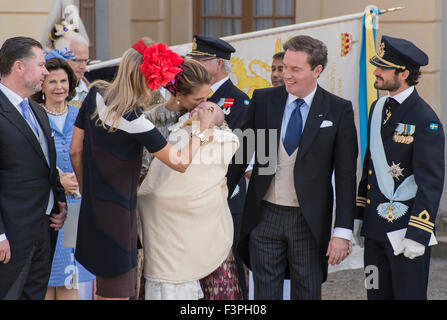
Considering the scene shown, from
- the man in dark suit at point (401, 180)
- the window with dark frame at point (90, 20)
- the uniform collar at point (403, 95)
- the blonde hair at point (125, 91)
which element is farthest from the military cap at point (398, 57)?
the window with dark frame at point (90, 20)

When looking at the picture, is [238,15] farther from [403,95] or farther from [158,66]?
[158,66]

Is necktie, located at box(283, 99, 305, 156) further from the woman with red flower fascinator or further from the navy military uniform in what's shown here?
the navy military uniform

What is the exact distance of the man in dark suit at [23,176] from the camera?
347cm

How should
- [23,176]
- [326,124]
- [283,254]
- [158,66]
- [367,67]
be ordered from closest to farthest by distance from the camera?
[158,66] → [23,176] → [326,124] → [283,254] → [367,67]

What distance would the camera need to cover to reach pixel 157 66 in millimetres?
3400

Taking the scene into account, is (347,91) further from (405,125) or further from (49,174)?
(49,174)

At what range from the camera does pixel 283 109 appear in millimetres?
3840

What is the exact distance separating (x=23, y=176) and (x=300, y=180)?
4.32 ft

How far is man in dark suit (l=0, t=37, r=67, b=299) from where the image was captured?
347 cm

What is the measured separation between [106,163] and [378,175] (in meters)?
1.36

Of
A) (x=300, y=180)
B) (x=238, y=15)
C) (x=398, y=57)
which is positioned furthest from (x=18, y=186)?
(x=238, y=15)

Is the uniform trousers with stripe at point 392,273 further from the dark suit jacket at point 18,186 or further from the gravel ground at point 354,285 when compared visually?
the gravel ground at point 354,285

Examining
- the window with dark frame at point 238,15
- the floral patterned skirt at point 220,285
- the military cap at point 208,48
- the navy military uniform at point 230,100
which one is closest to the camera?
the floral patterned skirt at point 220,285

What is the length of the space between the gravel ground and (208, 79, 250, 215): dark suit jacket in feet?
4.80
